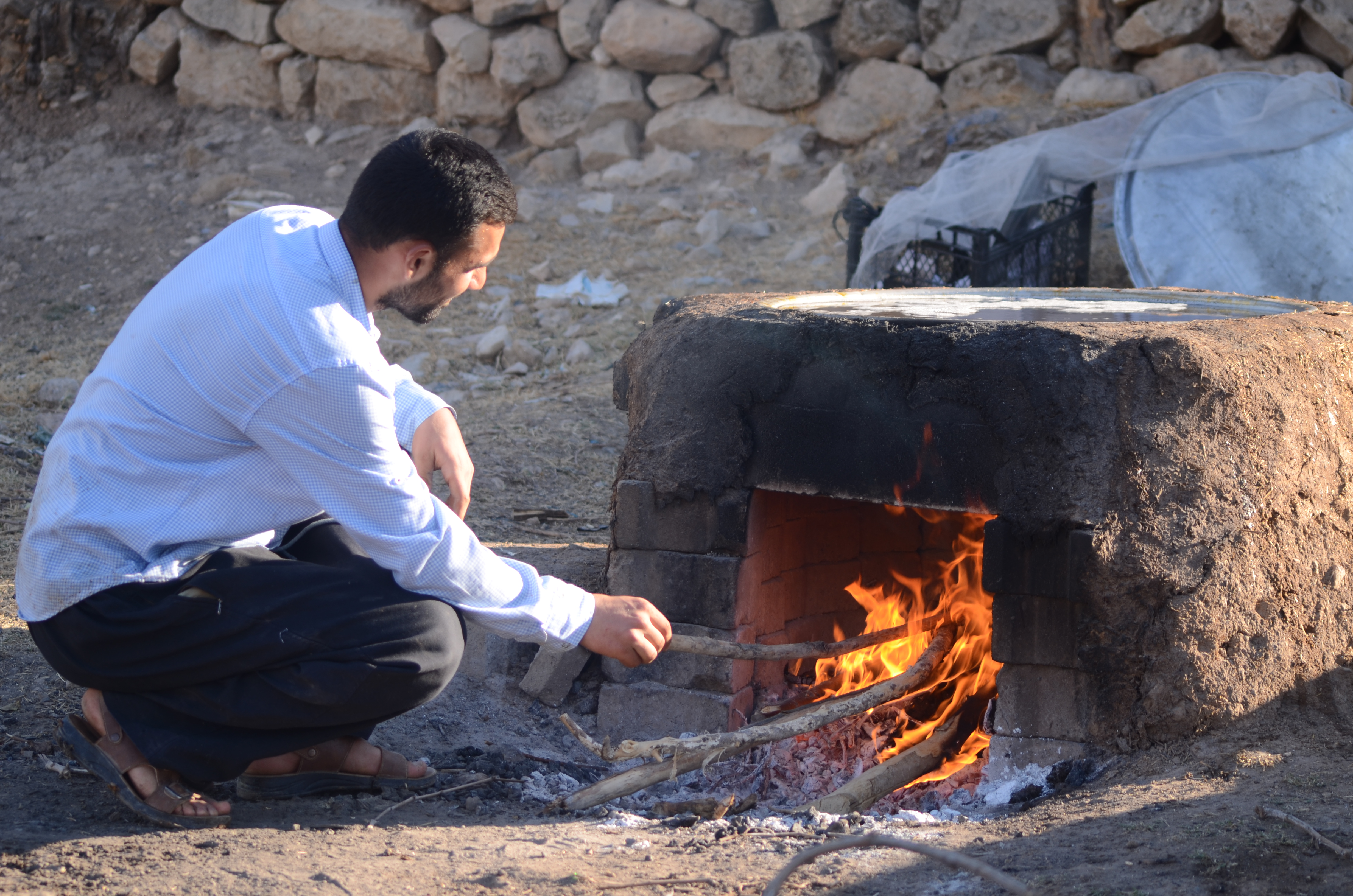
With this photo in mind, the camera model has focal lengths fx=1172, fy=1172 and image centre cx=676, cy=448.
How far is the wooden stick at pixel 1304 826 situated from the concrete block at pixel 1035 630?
52cm

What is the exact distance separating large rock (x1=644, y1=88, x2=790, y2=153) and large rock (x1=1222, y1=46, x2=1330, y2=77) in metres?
3.07

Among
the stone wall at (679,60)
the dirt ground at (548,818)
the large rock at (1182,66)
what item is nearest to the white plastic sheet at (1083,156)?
the large rock at (1182,66)

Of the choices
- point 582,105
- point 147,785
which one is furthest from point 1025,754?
point 582,105

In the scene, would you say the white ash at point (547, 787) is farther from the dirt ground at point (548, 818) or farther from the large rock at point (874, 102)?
the large rock at point (874, 102)

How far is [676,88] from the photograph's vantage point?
9.07m

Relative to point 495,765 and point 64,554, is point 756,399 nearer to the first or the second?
point 495,765

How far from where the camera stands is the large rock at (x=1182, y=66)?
7.72m

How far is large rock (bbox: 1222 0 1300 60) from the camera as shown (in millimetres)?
7449

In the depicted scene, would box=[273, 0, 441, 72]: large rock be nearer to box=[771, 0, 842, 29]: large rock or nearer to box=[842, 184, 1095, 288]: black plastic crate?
box=[771, 0, 842, 29]: large rock

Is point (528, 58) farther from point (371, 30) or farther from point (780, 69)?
point (780, 69)

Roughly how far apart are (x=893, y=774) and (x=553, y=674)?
944 millimetres

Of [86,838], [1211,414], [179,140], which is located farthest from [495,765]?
[179,140]

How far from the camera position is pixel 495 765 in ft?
9.02

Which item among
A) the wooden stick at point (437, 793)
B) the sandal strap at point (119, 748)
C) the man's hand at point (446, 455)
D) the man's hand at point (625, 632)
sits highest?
the man's hand at point (446, 455)
